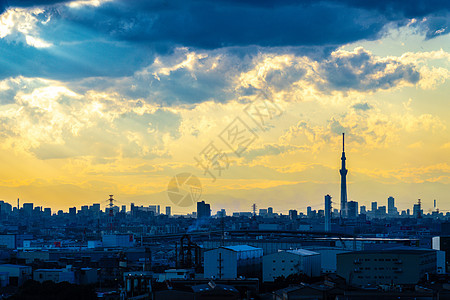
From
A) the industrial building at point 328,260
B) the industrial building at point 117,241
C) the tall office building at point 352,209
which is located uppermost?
the tall office building at point 352,209

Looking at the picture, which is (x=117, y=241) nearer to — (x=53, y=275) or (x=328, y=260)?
(x=328, y=260)

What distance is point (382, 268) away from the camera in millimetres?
34906

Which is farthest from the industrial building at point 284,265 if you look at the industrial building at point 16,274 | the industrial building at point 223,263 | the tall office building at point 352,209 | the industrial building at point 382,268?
the tall office building at point 352,209

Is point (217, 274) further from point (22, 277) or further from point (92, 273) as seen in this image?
point (22, 277)

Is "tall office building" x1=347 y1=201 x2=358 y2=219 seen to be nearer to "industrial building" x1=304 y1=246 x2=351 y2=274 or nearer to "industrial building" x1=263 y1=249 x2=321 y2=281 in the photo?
"industrial building" x1=304 y1=246 x2=351 y2=274

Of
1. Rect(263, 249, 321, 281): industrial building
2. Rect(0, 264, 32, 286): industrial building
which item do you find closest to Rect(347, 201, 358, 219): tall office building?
Rect(263, 249, 321, 281): industrial building

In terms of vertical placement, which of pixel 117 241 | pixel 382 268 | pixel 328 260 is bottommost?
pixel 117 241

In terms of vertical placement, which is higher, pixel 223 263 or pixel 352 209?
pixel 352 209

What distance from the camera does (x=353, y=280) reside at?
34.9 metres

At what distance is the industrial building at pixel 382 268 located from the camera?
3469 cm

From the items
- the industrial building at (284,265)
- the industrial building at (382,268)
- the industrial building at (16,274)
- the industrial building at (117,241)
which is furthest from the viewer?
the industrial building at (117,241)

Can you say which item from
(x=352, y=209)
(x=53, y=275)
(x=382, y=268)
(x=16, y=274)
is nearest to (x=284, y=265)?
(x=382, y=268)

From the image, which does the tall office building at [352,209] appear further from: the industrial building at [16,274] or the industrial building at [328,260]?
the industrial building at [16,274]

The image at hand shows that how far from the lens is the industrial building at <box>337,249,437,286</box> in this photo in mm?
34688
